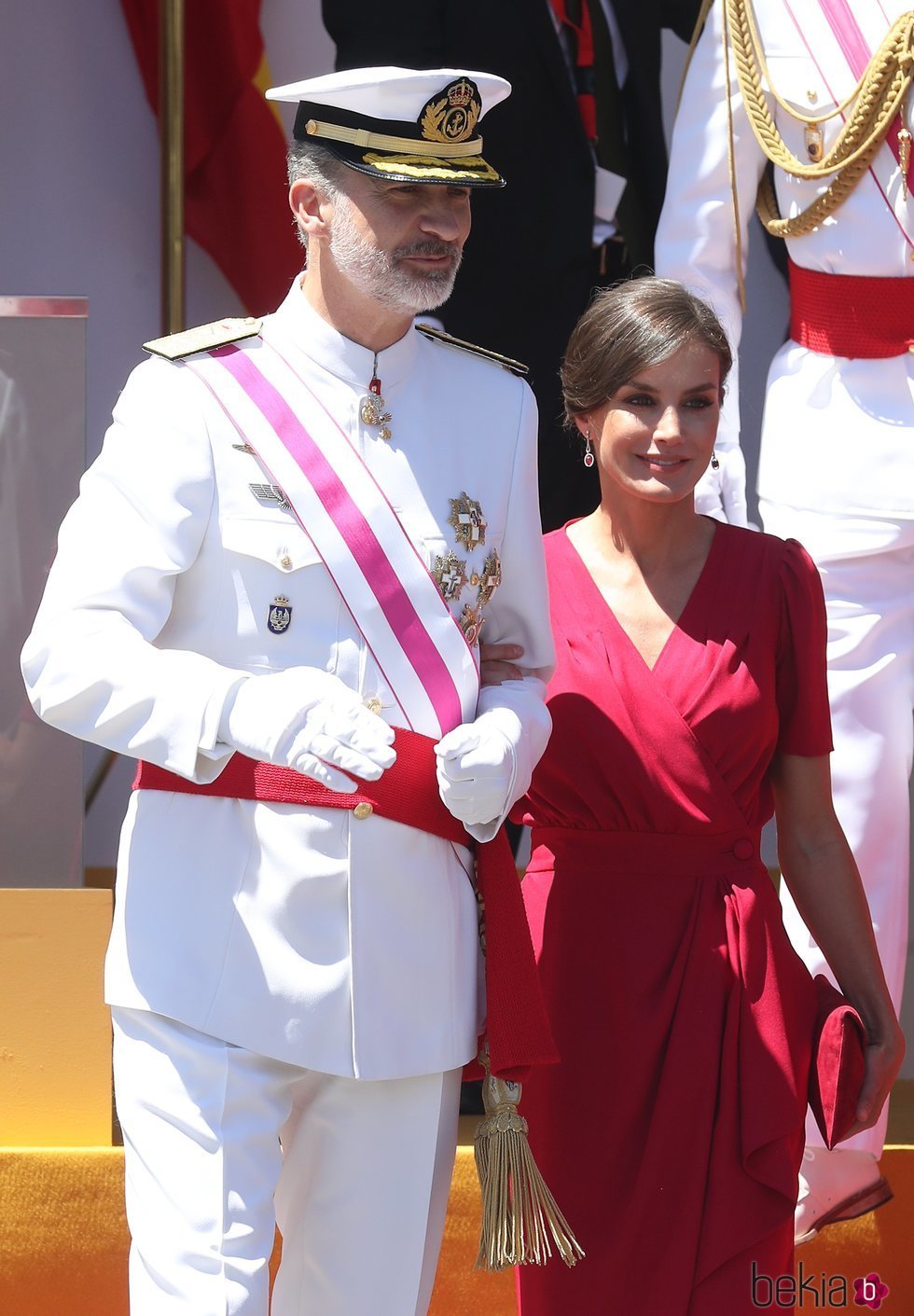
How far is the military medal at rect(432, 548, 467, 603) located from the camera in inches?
102

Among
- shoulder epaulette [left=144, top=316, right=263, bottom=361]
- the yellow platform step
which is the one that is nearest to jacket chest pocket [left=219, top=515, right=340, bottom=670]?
shoulder epaulette [left=144, top=316, right=263, bottom=361]

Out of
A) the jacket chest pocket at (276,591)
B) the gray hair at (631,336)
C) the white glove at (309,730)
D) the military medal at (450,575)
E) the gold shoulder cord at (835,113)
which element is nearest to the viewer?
the white glove at (309,730)

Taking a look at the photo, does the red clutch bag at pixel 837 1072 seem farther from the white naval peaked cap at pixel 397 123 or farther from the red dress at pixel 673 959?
the white naval peaked cap at pixel 397 123

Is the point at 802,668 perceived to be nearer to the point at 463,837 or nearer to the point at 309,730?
the point at 463,837

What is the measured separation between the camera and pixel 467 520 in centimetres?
263

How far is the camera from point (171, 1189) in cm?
239

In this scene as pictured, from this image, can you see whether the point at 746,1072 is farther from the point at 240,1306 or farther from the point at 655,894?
the point at 240,1306

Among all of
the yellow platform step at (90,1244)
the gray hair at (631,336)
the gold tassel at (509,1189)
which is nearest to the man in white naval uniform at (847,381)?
the yellow platform step at (90,1244)

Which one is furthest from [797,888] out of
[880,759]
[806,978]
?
[880,759]

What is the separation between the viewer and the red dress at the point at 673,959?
2834 millimetres

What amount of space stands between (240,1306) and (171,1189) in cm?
14

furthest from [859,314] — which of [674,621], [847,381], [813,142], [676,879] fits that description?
[676,879]

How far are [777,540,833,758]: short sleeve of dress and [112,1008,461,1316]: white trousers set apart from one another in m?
0.73

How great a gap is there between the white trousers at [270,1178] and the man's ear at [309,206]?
920 mm
